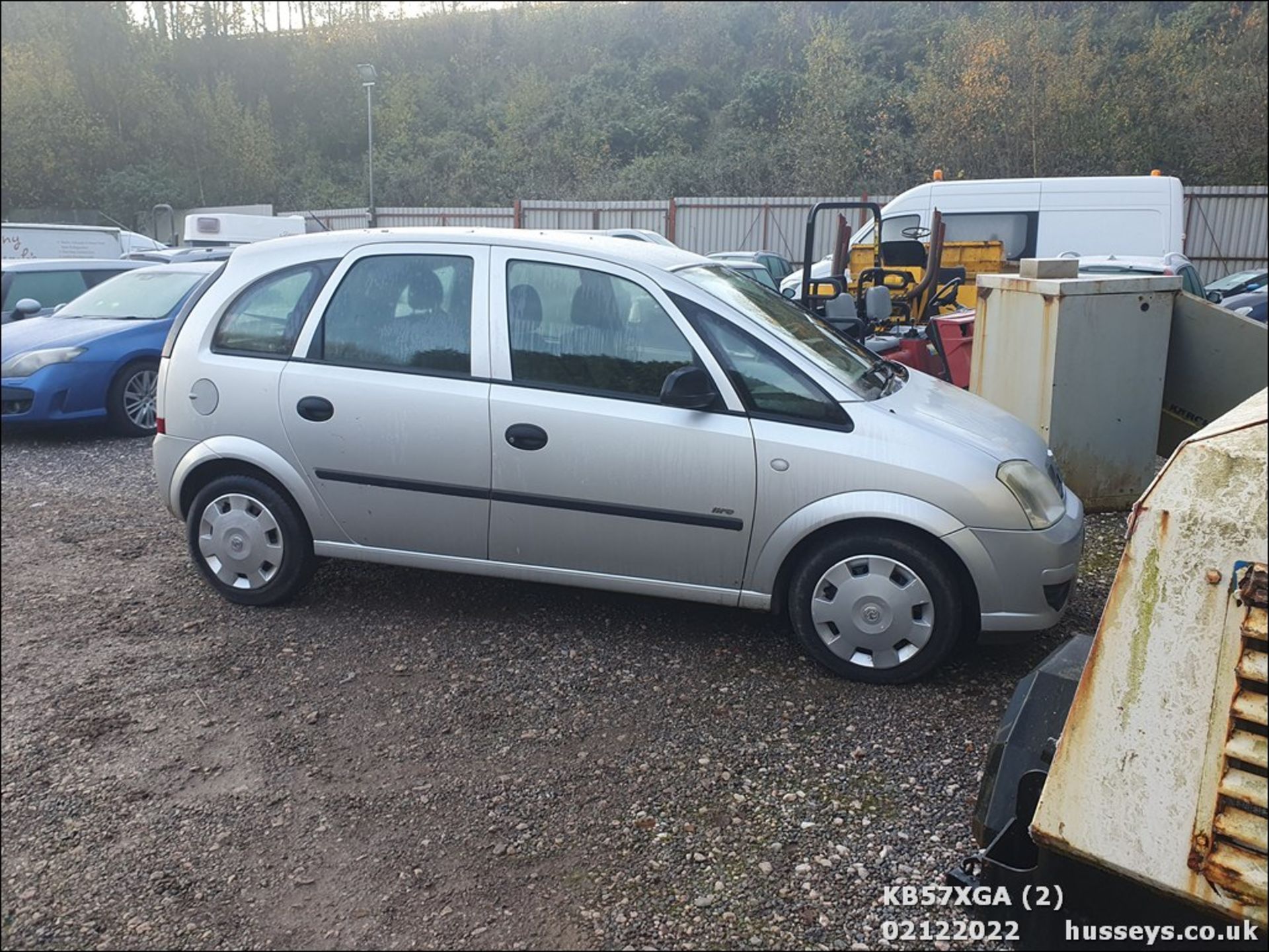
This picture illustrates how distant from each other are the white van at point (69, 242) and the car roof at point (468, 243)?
7648 millimetres

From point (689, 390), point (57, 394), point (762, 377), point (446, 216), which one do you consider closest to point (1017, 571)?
point (762, 377)

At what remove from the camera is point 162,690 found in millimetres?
3521

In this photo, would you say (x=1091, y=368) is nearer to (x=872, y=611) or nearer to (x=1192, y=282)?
(x=872, y=611)

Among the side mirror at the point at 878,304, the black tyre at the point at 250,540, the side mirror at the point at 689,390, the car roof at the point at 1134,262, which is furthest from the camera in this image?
the car roof at the point at 1134,262

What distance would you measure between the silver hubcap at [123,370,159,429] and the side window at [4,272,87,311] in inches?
75.7

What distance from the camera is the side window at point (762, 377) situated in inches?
152

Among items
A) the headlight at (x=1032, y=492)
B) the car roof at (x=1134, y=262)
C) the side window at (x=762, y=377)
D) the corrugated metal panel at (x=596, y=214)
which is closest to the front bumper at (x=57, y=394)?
the side window at (x=762, y=377)

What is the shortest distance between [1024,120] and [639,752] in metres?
12.7

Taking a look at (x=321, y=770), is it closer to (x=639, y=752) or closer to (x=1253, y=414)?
(x=639, y=752)

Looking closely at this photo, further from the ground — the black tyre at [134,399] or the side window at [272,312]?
the side window at [272,312]

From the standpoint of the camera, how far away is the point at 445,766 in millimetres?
3238

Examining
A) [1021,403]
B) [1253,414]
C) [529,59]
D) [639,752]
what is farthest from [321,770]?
[529,59]

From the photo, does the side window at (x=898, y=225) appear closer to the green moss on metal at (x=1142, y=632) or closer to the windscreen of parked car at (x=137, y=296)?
the windscreen of parked car at (x=137, y=296)

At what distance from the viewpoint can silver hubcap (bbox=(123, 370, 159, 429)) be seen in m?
6.75
